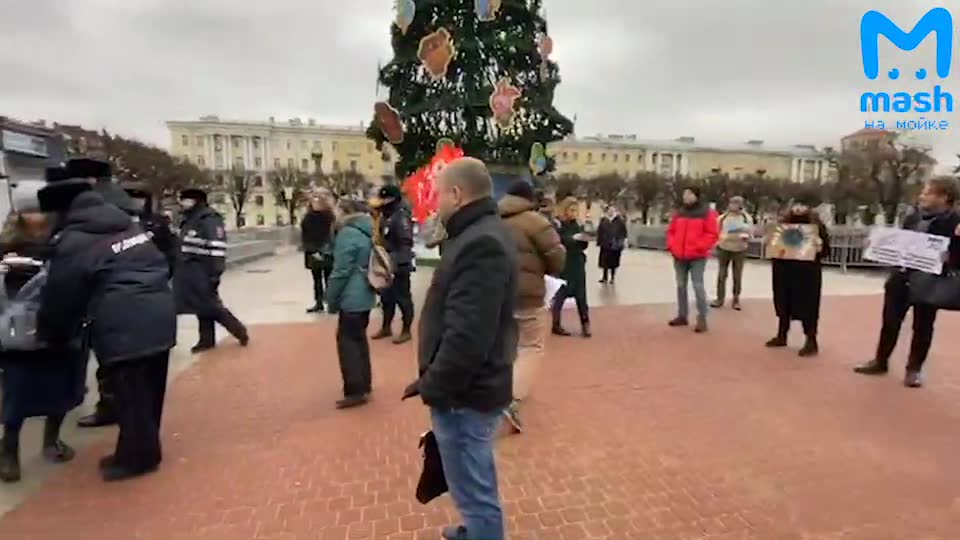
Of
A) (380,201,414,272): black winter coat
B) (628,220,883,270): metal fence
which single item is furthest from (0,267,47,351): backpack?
(628,220,883,270): metal fence

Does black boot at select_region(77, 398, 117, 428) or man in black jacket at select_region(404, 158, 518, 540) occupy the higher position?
man in black jacket at select_region(404, 158, 518, 540)

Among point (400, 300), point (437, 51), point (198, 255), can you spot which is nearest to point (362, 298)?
Answer: point (198, 255)

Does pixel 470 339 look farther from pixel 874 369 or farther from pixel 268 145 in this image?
pixel 268 145

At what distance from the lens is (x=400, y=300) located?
24.7ft

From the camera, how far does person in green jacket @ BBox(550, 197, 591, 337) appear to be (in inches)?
285

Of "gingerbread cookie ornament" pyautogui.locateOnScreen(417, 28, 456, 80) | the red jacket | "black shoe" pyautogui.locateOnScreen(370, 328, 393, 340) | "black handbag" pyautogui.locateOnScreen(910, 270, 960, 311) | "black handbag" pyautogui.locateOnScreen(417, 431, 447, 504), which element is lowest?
"black shoe" pyautogui.locateOnScreen(370, 328, 393, 340)

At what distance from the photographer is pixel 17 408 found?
3.60 meters

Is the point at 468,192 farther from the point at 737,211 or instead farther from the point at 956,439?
the point at 737,211

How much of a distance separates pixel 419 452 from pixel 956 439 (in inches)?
144

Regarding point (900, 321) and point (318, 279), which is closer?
point (900, 321)

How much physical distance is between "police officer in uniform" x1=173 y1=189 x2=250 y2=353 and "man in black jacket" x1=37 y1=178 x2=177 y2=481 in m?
2.78

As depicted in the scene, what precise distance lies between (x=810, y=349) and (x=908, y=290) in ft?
4.40

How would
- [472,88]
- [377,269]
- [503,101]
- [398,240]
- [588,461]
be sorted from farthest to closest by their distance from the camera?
[472,88] < [503,101] < [398,240] < [377,269] < [588,461]

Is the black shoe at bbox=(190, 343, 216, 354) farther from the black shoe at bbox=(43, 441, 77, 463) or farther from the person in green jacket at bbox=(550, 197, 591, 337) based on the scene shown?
the person in green jacket at bbox=(550, 197, 591, 337)
